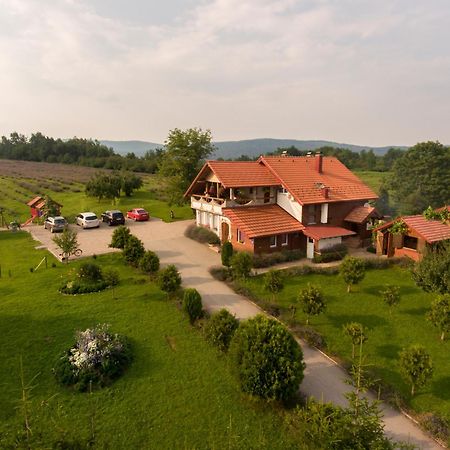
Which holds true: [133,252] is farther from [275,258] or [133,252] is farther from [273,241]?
[273,241]

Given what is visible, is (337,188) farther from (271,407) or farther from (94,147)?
(94,147)

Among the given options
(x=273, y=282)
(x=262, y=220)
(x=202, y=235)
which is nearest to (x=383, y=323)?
(x=273, y=282)

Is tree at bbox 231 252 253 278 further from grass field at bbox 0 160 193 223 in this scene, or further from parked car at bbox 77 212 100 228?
grass field at bbox 0 160 193 223

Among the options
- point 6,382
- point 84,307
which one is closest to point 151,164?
point 84,307

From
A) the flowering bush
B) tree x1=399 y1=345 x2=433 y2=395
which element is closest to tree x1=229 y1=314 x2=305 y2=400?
tree x1=399 y1=345 x2=433 y2=395

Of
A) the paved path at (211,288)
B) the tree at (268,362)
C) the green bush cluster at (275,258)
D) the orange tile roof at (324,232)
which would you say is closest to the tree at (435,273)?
the paved path at (211,288)
